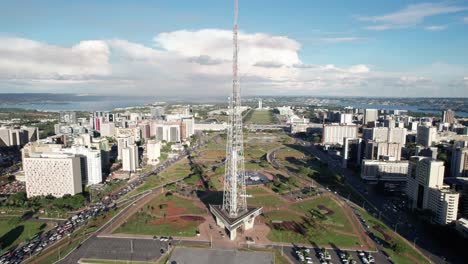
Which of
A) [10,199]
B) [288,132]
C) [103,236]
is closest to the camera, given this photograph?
[103,236]

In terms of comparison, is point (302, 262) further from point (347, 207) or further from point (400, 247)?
point (347, 207)

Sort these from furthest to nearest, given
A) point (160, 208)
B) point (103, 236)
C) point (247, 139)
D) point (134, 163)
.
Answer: point (247, 139) → point (134, 163) → point (160, 208) → point (103, 236)

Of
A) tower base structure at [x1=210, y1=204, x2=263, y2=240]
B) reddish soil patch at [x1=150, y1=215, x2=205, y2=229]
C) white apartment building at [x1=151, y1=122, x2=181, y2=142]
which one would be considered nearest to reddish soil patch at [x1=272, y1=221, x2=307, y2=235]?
tower base structure at [x1=210, y1=204, x2=263, y2=240]

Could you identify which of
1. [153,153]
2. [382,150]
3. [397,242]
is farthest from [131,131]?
[397,242]

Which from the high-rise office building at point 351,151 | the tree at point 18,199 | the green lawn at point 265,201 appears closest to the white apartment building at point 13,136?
the tree at point 18,199

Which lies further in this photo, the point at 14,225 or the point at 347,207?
the point at 347,207

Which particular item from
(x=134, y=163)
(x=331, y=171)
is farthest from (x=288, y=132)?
(x=134, y=163)

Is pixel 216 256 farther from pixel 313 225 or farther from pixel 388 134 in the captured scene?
pixel 388 134
